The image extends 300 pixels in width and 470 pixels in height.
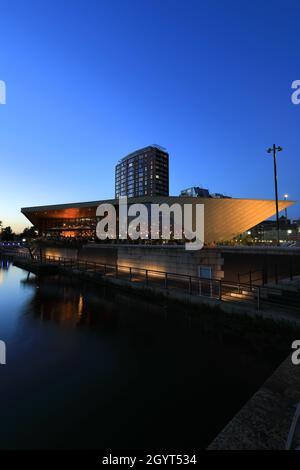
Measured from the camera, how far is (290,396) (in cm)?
410

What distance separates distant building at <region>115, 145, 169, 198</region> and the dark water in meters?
144

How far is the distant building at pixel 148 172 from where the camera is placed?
500ft

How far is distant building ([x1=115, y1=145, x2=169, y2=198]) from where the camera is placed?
15250 cm

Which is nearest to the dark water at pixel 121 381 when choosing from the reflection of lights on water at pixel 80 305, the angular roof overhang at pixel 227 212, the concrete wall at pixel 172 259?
the reflection of lights on water at pixel 80 305

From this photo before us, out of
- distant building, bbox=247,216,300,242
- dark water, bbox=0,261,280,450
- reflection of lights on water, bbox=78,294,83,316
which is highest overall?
distant building, bbox=247,216,300,242

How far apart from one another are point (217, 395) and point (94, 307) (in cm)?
960

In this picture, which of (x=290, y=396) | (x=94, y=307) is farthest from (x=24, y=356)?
(x=290, y=396)

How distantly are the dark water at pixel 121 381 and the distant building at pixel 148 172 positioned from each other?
14356cm

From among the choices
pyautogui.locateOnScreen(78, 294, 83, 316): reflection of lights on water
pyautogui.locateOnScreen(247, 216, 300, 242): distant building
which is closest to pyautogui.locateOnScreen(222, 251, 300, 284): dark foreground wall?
pyautogui.locateOnScreen(78, 294, 83, 316): reflection of lights on water

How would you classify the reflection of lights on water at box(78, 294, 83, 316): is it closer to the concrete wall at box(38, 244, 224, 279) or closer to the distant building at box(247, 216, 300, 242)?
the concrete wall at box(38, 244, 224, 279)

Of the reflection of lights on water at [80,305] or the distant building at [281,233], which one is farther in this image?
the distant building at [281,233]

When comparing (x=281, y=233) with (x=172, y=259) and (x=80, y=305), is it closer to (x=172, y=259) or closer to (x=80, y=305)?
(x=172, y=259)

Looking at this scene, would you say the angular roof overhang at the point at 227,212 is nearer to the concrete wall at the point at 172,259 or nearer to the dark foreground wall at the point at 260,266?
the concrete wall at the point at 172,259

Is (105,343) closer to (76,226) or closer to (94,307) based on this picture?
(94,307)
